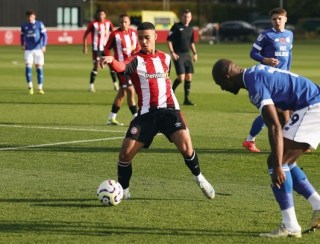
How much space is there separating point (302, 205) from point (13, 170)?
4338mm

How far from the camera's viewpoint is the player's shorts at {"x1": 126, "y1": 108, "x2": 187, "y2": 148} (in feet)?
35.1

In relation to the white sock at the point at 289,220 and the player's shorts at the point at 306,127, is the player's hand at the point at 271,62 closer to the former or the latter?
the player's shorts at the point at 306,127

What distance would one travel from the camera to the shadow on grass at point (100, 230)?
9234mm

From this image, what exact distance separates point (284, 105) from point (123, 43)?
11.2 metres

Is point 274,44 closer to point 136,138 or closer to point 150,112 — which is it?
point 150,112

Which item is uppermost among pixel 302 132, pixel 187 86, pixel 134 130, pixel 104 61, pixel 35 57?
Result: pixel 104 61

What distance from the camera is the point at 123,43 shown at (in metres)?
19.8

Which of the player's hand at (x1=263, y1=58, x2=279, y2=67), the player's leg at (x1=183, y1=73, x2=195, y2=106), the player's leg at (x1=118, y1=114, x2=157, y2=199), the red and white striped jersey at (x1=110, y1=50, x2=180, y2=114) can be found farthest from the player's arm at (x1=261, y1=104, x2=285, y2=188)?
the player's leg at (x1=183, y1=73, x2=195, y2=106)

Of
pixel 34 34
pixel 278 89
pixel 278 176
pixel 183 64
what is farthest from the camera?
pixel 34 34

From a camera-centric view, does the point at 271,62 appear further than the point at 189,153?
Yes

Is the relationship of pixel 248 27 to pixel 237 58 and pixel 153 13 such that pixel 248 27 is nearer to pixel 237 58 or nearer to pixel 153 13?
pixel 153 13

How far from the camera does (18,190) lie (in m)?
11.5

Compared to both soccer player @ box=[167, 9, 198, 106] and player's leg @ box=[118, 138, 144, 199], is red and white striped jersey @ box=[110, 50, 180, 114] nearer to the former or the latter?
player's leg @ box=[118, 138, 144, 199]

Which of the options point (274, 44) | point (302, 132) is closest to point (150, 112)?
point (302, 132)
